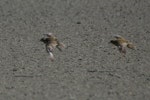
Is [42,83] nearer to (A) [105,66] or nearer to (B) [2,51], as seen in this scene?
(A) [105,66]

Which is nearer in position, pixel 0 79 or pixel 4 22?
pixel 0 79

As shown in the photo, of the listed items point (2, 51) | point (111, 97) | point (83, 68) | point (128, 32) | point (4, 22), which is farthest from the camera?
point (4, 22)

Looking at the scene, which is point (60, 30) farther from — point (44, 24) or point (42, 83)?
point (42, 83)

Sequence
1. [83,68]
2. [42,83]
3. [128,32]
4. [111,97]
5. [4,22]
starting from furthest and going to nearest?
1. [4,22]
2. [128,32]
3. [83,68]
4. [42,83]
5. [111,97]

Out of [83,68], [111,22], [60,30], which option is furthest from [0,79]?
[111,22]

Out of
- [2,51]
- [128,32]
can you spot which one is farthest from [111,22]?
[2,51]

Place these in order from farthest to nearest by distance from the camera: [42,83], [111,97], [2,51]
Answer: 1. [2,51]
2. [42,83]
3. [111,97]
